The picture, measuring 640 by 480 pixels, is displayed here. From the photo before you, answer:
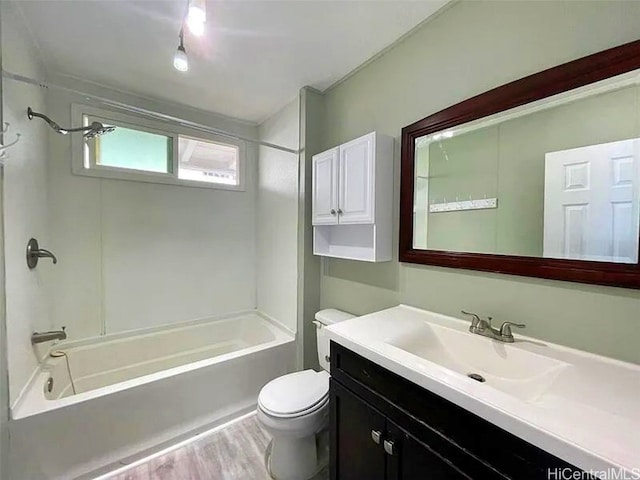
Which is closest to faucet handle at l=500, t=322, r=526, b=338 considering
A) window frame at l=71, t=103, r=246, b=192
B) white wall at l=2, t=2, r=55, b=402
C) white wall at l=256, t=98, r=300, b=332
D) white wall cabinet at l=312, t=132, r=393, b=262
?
white wall cabinet at l=312, t=132, r=393, b=262

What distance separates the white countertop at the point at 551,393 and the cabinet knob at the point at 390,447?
0.84 ft

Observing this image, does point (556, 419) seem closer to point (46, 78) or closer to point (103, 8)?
point (103, 8)

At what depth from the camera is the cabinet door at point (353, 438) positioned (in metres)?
1.03

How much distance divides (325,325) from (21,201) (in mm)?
1895

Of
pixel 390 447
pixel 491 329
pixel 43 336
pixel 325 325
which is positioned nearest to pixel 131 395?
pixel 43 336

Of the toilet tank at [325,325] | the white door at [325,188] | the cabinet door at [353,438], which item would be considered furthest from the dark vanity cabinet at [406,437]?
the white door at [325,188]

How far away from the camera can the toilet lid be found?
1406 millimetres

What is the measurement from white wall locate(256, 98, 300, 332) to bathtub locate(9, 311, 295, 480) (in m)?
0.27

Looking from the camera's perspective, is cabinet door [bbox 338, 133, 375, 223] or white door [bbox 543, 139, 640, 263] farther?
cabinet door [bbox 338, 133, 375, 223]

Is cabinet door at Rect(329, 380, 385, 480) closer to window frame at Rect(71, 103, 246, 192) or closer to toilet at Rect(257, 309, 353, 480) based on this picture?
toilet at Rect(257, 309, 353, 480)

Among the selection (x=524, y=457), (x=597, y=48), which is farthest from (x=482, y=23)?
(x=524, y=457)

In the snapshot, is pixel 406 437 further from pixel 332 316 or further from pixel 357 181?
pixel 357 181

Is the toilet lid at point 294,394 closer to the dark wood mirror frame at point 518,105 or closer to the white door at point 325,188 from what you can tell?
the dark wood mirror frame at point 518,105

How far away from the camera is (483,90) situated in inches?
49.1
